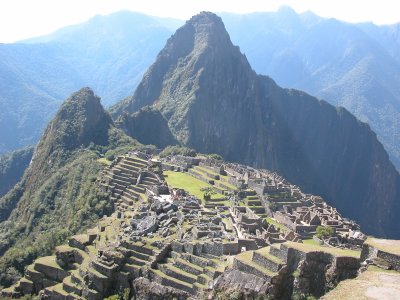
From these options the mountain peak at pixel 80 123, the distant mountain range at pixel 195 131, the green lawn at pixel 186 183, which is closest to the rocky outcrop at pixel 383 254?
the green lawn at pixel 186 183

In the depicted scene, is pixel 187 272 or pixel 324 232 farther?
pixel 324 232

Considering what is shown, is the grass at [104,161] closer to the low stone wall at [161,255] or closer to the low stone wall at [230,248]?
the low stone wall at [161,255]

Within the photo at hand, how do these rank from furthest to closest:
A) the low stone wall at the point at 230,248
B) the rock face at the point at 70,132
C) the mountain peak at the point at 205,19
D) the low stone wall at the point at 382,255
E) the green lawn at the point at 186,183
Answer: the mountain peak at the point at 205,19 < the rock face at the point at 70,132 < the green lawn at the point at 186,183 < the low stone wall at the point at 230,248 < the low stone wall at the point at 382,255

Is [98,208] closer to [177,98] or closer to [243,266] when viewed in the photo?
[243,266]

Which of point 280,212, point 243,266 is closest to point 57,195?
point 280,212

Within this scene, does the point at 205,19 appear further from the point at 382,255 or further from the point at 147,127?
the point at 382,255

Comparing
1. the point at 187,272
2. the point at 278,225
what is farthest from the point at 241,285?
the point at 278,225
